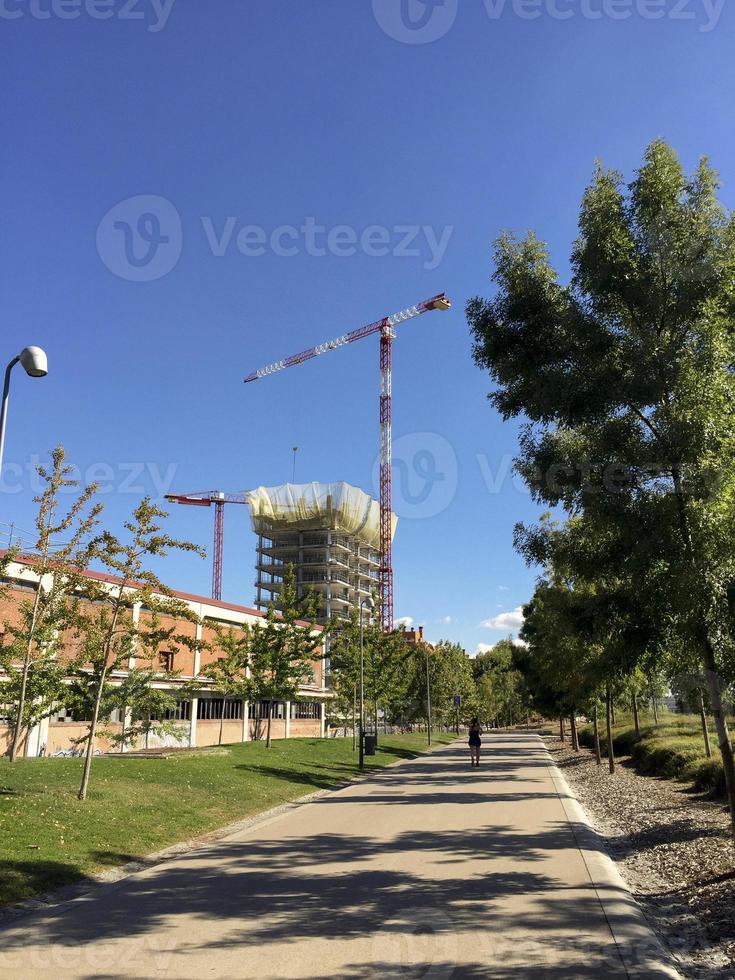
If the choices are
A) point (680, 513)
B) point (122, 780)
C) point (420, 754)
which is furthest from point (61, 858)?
point (420, 754)

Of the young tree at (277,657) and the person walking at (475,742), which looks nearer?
the person walking at (475,742)

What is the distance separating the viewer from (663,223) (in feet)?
34.4

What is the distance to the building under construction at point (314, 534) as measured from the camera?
120 meters

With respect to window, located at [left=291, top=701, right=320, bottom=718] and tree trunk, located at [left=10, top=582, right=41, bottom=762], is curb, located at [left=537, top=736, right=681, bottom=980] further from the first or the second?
window, located at [left=291, top=701, right=320, bottom=718]

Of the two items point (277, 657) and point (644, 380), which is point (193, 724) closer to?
point (277, 657)

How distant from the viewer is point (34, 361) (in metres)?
10.2

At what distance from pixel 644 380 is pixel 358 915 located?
7281 millimetres

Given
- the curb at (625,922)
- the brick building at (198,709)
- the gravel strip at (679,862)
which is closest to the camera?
the curb at (625,922)

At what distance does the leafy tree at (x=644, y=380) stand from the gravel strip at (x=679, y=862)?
1.32 meters

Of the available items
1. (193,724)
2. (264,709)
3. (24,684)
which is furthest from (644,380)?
(264,709)

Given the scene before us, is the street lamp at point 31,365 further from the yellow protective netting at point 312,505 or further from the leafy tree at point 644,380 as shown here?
the yellow protective netting at point 312,505

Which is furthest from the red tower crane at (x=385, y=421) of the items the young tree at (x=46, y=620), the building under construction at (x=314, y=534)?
the young tree at (x=46, y=620)

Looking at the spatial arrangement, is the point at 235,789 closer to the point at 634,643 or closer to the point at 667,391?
the point at 634,643

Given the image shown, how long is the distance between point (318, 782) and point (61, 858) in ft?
44.5
